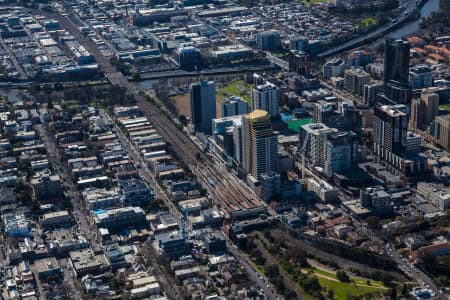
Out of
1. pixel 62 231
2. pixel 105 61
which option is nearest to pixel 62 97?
pixel 105 61

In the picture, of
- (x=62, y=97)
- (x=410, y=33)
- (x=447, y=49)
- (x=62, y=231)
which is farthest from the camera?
(x=410, y=33)

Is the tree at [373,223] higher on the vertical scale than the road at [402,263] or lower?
higher

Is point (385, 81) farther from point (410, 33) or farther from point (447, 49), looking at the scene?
point (410, 33)

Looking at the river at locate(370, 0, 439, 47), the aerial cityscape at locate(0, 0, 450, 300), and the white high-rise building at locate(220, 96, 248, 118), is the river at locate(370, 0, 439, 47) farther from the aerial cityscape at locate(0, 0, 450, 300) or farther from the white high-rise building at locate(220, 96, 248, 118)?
the white high-rise building at locate(220, 96, 248, 118)

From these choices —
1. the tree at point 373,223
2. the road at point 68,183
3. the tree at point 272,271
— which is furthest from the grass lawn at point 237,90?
the tree at point 272,271

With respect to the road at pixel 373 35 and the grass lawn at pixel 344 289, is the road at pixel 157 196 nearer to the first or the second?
the grass lawn at pixel 344 289

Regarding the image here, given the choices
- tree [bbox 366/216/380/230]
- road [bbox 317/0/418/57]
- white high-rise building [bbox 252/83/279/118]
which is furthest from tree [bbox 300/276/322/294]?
road [bbox 317/0/418/57]
